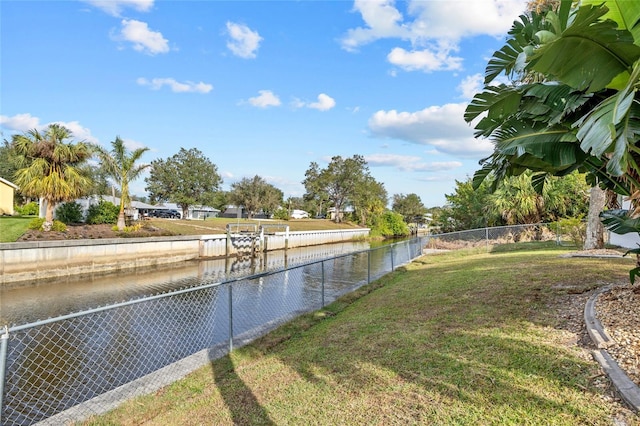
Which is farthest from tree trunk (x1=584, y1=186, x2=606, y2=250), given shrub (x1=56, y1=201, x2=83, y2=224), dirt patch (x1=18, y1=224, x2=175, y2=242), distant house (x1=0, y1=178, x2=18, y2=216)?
distant house (x1=0, y1=178, x2=18, y2=216)

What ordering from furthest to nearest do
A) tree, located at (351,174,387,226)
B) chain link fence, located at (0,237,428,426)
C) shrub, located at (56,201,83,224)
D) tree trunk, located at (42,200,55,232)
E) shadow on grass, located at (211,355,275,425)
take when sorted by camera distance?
tree, located at (351,174,387,226)
shrub, located at (56,201,83,224)
tree trunk, located at (42,200,55,232)
chain link fence, located at (0,237,428,426)
shadow on grass, located at (211,355,275,425)

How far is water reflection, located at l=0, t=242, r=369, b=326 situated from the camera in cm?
1161

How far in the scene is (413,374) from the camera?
3.56 meters

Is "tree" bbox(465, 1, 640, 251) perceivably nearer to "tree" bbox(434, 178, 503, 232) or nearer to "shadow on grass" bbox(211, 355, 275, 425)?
"shadow on grass" bbox(211, 355, 275, 425)

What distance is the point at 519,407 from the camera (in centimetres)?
278

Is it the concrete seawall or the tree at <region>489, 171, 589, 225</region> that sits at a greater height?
the tree at <region>489, 171, 589, 225</region>

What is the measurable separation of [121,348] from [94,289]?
8971 millimetres

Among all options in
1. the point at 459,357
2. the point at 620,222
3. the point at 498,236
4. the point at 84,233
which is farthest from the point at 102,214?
the point at 620,222

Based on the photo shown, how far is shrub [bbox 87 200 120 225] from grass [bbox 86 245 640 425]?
857 inches

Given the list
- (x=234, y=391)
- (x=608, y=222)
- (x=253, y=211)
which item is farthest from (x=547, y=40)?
(x=253, y=211)

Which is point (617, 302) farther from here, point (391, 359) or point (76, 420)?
point (76, 420)

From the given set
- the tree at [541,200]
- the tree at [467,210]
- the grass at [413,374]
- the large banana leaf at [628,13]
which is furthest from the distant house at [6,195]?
the large banana leaf at [628,13]

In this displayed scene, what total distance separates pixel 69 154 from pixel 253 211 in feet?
136

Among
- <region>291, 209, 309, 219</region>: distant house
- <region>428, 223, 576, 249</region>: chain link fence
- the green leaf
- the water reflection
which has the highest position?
<region>291, 209, 309, 219</region>: distant house
